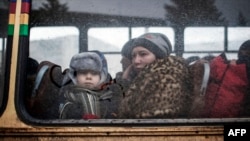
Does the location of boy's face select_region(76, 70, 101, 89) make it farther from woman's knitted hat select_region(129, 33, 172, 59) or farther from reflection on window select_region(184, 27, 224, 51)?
reflection on window select_region(184, 27, 224, 51)

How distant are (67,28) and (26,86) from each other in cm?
49

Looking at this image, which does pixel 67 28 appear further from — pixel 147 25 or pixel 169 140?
pixel 169 140

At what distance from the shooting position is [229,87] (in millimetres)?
2277

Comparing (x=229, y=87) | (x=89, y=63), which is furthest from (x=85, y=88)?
(x=229, y=87)

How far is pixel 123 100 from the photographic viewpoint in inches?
89.9

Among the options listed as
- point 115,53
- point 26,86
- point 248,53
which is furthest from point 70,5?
point 248,53

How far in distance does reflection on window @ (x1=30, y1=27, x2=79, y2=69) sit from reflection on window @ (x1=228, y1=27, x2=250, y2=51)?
1.06m

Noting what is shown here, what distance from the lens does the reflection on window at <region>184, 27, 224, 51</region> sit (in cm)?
228

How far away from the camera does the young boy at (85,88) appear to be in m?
2.29

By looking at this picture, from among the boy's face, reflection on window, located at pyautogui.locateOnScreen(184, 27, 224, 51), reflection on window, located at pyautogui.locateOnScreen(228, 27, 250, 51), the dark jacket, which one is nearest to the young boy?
the boy's face

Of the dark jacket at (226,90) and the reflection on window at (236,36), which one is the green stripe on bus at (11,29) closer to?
the dark jacket at (226,90)

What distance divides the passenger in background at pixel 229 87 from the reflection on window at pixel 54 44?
0.97 metres

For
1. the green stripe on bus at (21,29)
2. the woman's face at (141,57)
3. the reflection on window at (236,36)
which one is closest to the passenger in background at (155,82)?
the woman's face at (141,57)

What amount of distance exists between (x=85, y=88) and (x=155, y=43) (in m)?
0.58
